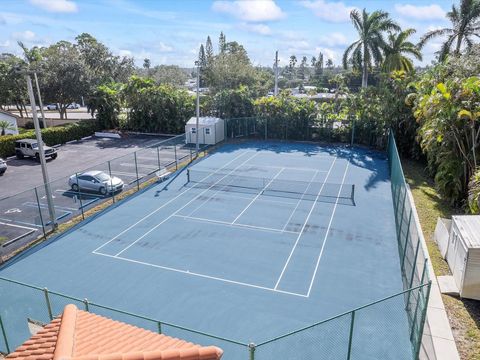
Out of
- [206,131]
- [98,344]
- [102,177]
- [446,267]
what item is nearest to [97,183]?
[102,177]

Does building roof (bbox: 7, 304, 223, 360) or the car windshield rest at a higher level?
building roof (bbox: 7, 304, 223, 360)

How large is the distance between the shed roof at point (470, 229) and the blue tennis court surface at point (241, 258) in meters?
2.85

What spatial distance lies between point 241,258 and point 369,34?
113ft

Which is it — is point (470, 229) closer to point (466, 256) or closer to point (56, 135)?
point (466, 256)

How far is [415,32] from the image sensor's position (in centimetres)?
4150

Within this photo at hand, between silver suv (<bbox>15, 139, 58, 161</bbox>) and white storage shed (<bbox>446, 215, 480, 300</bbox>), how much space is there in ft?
97.8

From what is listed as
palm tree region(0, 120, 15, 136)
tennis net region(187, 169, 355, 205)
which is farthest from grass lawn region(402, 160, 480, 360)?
palm tree region(0, 120, 15, 136)

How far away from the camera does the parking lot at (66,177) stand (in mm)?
18328

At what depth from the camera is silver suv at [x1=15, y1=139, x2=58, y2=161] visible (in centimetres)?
3086

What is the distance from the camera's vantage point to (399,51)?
42094 millimetres

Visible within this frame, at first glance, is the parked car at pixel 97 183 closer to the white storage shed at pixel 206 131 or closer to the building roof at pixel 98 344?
the white storage shed at pixel 206 131

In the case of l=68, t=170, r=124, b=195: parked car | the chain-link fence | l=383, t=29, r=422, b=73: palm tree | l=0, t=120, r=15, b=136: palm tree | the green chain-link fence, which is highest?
l=383, t=29, r=422, b=73: palm tree

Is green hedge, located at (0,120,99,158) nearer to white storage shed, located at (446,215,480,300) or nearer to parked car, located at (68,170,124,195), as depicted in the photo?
parked car, located at (68,170,124,195)

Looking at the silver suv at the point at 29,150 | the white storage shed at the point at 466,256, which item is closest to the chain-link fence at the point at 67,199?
the silver suv at the point at 29,150
